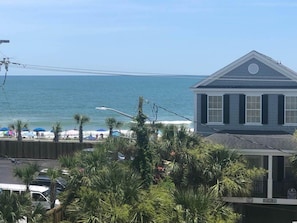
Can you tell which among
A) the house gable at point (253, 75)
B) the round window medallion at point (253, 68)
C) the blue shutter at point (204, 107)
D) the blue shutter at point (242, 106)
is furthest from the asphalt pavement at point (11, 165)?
the round window medallion at point (253, 68)

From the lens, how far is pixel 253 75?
28.3 m

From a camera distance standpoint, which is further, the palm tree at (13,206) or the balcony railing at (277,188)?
the balcony railing at (277,188)

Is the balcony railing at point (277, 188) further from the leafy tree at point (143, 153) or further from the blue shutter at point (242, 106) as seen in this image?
the leafy tree at point (143, 153)

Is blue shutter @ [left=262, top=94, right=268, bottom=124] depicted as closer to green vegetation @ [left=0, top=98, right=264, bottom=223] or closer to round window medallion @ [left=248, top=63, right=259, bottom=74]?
round window medallion @ [left=248, top=63, right=259, bottom=74]

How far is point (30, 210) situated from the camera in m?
16.5

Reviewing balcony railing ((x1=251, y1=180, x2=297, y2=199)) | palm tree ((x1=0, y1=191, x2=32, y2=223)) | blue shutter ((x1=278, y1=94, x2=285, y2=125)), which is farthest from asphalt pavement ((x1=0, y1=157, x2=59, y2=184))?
palm tree ((x1=0, y1=191, x2=32, y2=223))

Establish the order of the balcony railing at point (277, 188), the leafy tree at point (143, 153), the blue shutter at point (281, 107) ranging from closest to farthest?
the leafy tree at point (143, 153), the balcony railing at point (277, 188), the blue shutter at point (281, 107)

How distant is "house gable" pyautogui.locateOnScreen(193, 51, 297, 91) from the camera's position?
1099 inches

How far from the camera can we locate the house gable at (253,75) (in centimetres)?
2792

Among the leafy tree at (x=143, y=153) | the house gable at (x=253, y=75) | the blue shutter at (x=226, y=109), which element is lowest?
the leafy tree at (x=143, y=153)

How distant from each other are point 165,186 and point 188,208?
10.6 ft

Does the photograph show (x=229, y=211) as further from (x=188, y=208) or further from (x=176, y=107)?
(x=176, y=107)

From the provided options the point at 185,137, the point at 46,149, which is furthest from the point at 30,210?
the point at 46,149

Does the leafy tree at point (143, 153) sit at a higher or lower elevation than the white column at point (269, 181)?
higher
